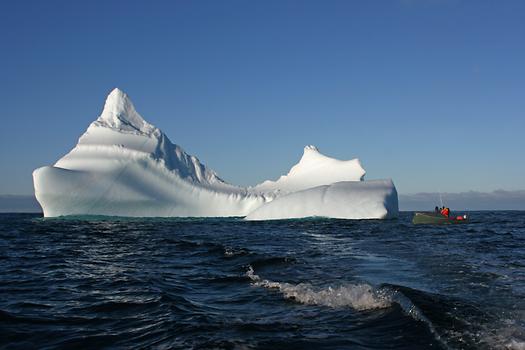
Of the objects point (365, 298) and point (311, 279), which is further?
point (311, 279)

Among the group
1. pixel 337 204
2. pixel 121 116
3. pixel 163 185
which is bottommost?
pixel 337 204

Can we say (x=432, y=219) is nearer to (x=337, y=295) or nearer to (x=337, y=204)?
(x=337, y=204)

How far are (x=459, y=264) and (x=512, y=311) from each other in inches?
169

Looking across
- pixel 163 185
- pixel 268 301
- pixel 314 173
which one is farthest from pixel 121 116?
pixel 268 301

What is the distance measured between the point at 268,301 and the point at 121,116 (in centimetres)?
4064

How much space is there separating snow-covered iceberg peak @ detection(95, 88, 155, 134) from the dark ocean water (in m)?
32.8

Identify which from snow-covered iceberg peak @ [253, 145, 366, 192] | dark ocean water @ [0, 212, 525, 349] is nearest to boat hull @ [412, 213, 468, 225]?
snow-covered iceberg peak @ [253, 145, 366, 192]

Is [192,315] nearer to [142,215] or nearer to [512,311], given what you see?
[512,311]

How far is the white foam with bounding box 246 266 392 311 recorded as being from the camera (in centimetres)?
631

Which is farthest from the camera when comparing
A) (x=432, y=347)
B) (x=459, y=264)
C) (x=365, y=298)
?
(x=459, y=264)

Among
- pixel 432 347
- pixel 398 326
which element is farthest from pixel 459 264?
pixel 432 347

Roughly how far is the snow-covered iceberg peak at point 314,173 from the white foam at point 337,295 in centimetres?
3640

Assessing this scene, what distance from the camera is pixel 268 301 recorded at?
22.2 ft

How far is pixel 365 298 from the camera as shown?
21.6ft
